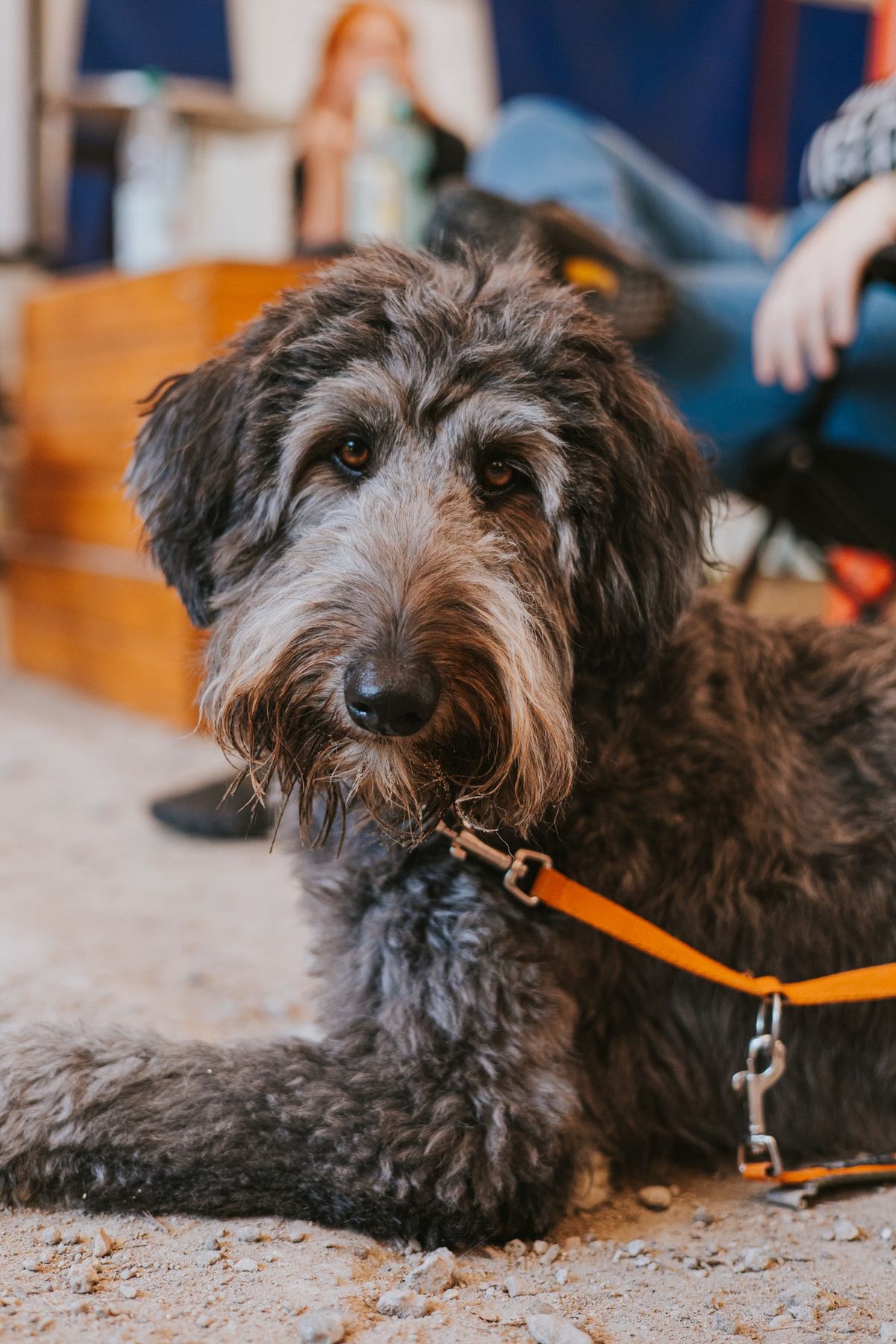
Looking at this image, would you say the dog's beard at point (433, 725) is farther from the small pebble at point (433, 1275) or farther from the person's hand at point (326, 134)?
the person's hand at point (326, 134)

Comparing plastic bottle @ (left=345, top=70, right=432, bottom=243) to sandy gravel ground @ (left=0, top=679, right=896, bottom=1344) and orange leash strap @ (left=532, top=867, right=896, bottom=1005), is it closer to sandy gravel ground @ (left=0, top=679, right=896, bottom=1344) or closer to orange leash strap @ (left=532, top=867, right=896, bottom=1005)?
sandy gravel ground @ (left=0, top=679, right=896, bottom=1344)

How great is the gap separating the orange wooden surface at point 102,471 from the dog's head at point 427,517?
2.11 m

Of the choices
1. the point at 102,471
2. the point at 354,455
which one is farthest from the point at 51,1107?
the point at 102,471

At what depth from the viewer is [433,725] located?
133 centimetres

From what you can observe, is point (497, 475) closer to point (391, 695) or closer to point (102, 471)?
point (391, 695)

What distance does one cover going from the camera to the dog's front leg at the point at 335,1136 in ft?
4.63

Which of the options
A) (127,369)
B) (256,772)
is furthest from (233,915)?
(127,369)

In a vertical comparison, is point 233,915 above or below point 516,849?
below

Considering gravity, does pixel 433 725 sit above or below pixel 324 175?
below

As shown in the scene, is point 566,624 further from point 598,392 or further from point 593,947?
point 593,947

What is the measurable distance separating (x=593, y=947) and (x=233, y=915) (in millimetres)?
1265

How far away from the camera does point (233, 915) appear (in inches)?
105

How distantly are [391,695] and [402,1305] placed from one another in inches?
25.6

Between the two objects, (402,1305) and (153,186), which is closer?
(402,1305)
